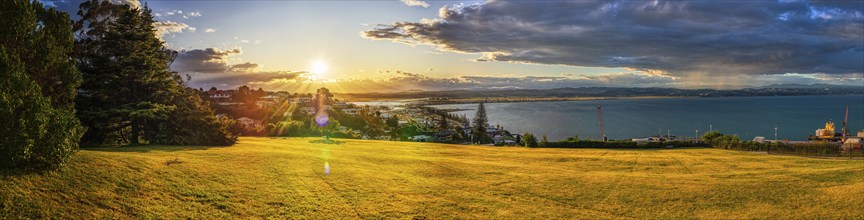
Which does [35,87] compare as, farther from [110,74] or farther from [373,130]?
[373,130]

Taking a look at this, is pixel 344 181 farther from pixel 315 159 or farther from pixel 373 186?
pixel 315 159

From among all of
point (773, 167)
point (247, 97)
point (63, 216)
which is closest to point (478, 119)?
point (247, 97)

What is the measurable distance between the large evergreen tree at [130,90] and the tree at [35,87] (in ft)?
36.4

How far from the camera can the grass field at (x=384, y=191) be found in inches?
530

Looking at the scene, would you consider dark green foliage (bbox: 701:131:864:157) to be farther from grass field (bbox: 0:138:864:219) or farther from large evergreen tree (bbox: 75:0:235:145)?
large evergreen tree (bbox: 75:0:235:145)

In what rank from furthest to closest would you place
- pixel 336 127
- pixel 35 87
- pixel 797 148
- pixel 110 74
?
pixel 336 127 < pixel 797 148 < pixel 110 74 < pixel 35 87

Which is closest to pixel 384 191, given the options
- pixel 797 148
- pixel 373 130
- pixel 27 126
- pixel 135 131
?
pixel 27 126

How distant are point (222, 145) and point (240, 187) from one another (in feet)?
57.3

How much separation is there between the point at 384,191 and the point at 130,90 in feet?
79.4

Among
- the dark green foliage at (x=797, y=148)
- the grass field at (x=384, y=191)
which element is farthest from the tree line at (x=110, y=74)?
the dark green foliage at (x=797, y=148)

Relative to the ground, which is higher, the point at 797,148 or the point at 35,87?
the point at 35,87

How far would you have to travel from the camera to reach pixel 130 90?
104 feet

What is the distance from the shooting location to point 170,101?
111 ft

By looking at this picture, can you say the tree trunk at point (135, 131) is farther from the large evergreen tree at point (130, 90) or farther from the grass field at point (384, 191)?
the grass field at point (384, 191)
